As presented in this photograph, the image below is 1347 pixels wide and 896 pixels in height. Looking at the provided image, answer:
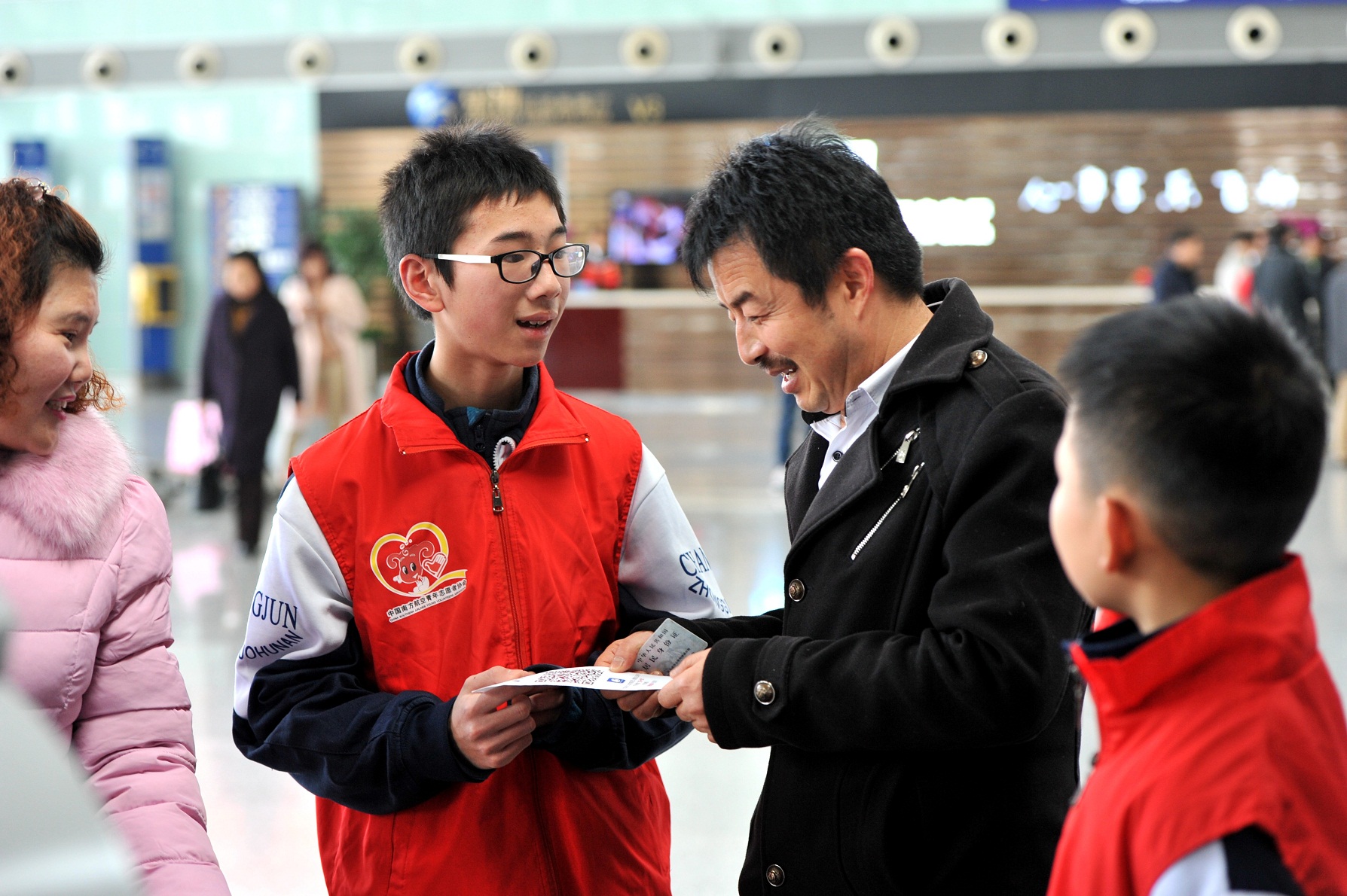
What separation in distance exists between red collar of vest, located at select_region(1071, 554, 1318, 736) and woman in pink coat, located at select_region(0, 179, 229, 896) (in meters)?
1.01

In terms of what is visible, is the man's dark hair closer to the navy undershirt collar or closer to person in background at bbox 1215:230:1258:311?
the navy undershirt collar

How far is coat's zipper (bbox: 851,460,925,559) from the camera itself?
4.59 ft

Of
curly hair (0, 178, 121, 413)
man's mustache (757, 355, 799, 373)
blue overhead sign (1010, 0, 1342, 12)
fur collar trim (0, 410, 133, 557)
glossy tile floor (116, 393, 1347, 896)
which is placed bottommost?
glossy tile floor (116, 393, 1347, 896)

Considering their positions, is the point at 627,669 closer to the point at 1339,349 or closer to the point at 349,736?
the point at 349,736

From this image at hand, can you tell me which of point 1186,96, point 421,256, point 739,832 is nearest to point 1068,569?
point 421,256

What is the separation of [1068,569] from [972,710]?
0.86ft

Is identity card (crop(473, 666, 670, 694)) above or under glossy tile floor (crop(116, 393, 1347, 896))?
above

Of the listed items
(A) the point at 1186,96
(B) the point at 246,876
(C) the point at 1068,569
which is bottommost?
(B) the point at 246,876

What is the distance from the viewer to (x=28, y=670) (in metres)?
1.37

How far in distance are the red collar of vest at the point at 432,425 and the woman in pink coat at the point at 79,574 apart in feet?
1.10

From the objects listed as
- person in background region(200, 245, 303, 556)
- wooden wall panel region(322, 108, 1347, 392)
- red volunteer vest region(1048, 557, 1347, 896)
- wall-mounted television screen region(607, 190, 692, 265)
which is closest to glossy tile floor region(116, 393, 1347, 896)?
person in background region(200, 245, 303, 556)

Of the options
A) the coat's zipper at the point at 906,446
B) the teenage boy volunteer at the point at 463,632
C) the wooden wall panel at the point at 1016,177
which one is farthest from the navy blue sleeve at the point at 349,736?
the wooden wall panel at the point at 1016,177

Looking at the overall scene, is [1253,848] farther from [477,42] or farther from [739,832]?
[477,42]

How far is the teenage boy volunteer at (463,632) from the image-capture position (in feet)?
5.14
